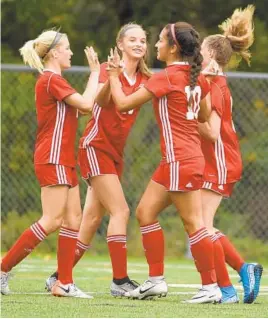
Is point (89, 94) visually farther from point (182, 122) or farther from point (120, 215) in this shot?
point (120, 215)

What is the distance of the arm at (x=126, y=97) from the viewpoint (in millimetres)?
8578

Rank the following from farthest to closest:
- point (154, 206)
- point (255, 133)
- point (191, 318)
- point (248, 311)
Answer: point (255, 133) < point (154, 206) < point (248, 311) < point (191, 318)

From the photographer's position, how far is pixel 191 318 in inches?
303

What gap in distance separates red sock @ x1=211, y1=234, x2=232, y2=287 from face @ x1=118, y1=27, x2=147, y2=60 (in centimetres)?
138

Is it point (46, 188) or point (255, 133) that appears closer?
point (46, 188)

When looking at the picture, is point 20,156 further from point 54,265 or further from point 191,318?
point 191,318

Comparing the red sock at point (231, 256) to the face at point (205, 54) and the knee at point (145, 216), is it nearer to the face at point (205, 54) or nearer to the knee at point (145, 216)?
the knee at point (145, 216)

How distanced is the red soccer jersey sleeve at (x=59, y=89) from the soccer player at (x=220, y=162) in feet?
3.06

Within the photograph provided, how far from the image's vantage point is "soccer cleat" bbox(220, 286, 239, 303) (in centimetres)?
891

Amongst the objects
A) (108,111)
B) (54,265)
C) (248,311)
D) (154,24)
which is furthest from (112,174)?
(154,24)

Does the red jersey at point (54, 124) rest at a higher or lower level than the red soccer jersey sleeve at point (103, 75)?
lower

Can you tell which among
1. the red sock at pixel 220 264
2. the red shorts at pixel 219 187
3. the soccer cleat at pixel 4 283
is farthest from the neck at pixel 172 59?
the soccer cleat at pixel 4 283

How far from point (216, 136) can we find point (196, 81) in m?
0.49

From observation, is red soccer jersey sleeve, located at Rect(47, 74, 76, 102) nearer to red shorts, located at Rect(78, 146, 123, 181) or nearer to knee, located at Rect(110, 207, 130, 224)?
red shorts, located at Rect(78, 146, 123, 181)
